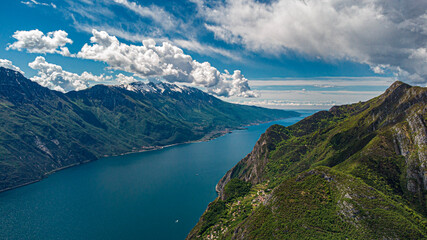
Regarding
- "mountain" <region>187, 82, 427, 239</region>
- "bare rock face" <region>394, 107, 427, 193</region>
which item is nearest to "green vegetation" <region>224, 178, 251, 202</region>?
"mountain" <region>187, 82, 427, 239</region>

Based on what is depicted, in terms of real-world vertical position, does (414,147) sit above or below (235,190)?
above

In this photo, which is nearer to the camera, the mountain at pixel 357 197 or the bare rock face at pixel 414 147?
the mountain at pixel 357 197

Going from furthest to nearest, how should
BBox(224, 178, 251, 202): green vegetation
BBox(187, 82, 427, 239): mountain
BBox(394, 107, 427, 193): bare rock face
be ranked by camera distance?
1. BBox(224, 178, 251, 202): green vegetation
2. BBox(394, 107, 427, 193): bare rock face
3. BBox(187, 82, 427, 239): mountain

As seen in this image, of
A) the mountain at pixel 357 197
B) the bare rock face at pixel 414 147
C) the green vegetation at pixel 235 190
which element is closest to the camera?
the mountain at pixel 357 197

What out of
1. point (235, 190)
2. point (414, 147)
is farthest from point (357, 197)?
point (235, 190)

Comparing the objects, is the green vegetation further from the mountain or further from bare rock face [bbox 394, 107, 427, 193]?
bare rock face [bbox 394, 107, 427, 193]

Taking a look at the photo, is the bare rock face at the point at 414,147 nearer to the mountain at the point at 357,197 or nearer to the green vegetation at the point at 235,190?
the mountain at the point at 357,197

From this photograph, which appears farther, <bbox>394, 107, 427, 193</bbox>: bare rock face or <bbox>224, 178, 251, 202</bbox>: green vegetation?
<bbox>224, 178, 251, 202</bbox>: green vegetation

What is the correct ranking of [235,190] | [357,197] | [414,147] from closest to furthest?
[357,197]
[414,147]
[235,190]

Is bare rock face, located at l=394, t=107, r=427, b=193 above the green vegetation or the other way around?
above

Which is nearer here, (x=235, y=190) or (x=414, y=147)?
(x=414, y=147)

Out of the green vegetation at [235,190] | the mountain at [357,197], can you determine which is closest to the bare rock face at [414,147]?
the mountain at [357,197]

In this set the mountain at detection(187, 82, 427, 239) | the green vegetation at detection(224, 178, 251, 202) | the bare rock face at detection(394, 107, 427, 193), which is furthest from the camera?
the green vegetation at detection(224, 178, 251, 202)

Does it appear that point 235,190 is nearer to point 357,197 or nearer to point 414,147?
point 357,197
